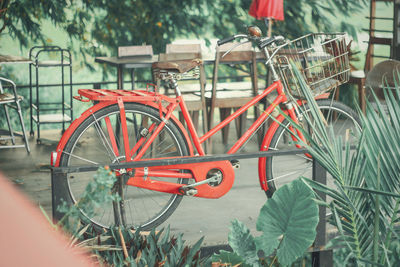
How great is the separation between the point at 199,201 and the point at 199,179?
796mm

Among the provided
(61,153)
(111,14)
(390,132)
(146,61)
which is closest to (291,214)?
(390,132)

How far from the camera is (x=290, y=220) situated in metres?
2.00

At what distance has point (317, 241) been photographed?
2.53 metres

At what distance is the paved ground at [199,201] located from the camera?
10.7ft

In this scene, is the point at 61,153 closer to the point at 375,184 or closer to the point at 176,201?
the point at 176,201

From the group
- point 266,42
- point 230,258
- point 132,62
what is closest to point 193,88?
point 132,62

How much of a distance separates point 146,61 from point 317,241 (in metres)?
2.85

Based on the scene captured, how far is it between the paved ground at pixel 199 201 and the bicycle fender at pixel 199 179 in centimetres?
21

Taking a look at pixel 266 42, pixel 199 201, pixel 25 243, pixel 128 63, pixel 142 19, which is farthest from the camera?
pixel 142 19

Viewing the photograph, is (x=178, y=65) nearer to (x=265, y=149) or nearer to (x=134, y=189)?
(x=265, y=149)

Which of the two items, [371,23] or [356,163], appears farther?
[371,23]

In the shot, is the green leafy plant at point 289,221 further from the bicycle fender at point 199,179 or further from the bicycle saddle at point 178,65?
the bicycle saddle at point 178,65

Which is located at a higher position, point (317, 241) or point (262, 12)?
point (262, 12)

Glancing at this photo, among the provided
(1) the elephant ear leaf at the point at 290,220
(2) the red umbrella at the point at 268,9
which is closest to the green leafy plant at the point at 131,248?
(1) the elephant ear leaf at the point at 290,220
